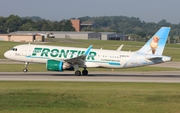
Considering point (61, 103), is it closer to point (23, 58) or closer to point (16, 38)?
point (23, 58)

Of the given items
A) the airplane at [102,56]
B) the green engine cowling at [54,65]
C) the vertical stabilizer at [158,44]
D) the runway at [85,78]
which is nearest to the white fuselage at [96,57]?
the airplane at [102,56]

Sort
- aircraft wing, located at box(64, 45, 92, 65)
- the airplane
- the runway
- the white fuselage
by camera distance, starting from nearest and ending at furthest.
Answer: the runway, aircraft wing, located at box(64, 45, 92, 65), the airplane, the white fuselage

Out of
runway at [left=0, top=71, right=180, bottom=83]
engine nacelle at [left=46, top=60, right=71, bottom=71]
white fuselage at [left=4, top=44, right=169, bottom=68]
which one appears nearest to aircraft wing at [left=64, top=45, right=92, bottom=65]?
white fuselage at [left=4, top=44, right=169, bottom=68]

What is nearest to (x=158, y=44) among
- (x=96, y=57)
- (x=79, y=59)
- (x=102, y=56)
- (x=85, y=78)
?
(x=102, y=56)

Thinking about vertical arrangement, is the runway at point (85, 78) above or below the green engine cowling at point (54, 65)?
below

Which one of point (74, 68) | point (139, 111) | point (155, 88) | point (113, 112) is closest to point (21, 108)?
point (113, 112)

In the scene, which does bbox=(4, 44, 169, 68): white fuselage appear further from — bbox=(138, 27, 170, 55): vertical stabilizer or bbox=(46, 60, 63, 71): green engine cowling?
bbox=(46, 60, 63, 71): green engine cowling

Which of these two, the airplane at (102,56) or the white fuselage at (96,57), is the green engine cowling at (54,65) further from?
the white fuselage at (96,57)

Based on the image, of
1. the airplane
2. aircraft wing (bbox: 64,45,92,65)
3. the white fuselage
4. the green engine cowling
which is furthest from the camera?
the white fuselage

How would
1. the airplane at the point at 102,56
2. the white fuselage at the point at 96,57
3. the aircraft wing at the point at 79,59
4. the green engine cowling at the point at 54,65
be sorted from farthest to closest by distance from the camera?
the white fuselage at the point at 96,57
the airplane at the point at 102,56
the aircraft wing at the point at 79,59
the green engine cowling at the point at 54,65

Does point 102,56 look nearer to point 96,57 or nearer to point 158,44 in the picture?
point 96,57

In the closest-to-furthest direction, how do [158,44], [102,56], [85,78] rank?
[85,78]
[158,44]
[102,56]

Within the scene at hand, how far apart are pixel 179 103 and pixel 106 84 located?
33.3 ft

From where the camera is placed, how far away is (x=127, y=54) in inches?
1891
